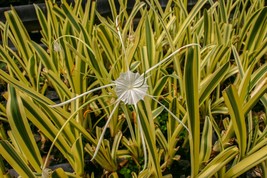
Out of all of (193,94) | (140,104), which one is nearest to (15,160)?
(140,104)

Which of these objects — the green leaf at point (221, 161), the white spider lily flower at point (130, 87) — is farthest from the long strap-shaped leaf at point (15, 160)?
the green leaf at point (221, 161)

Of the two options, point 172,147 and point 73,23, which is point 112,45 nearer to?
point 73,23

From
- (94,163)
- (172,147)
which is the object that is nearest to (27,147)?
(94,163)

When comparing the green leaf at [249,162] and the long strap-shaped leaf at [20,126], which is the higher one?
the long strap-shaped leaf at [20,126]

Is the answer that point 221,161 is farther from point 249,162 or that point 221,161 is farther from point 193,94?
point 193,94

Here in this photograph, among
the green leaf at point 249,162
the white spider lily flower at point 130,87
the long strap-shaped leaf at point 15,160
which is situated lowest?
the green leaf at point 249,162

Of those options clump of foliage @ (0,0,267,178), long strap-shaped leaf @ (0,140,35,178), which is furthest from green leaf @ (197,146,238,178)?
long strap-shaped leaf @ (0,140,35,178)

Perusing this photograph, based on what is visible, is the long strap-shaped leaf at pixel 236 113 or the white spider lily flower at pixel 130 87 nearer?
the white spider lily flower at pixel 130 87

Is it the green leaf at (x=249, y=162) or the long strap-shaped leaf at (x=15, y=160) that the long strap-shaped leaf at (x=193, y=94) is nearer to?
the green leaf at (x=249, y=162)
